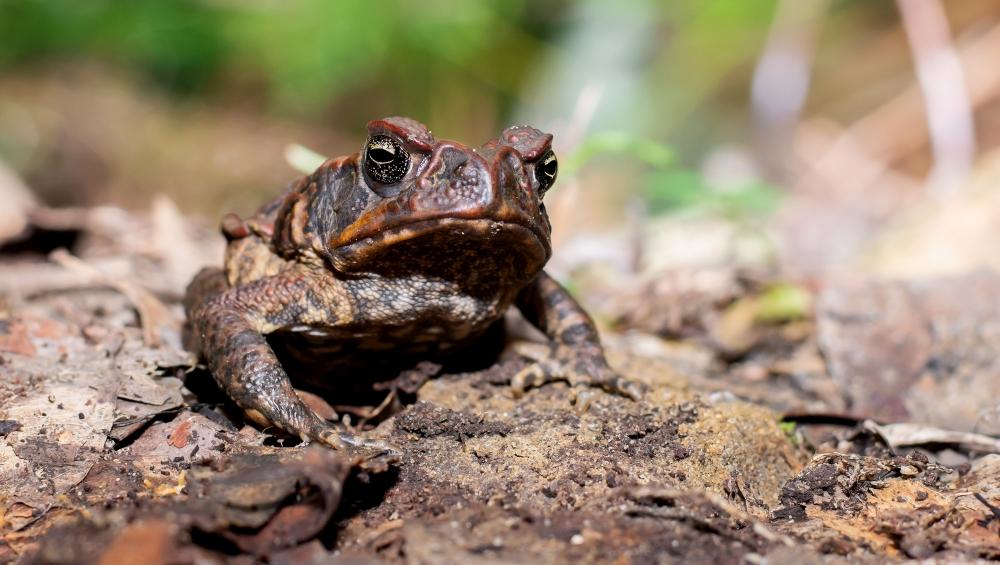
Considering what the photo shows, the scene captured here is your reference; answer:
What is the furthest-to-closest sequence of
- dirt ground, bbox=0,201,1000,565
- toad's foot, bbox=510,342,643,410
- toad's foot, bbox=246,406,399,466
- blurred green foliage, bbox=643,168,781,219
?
blurred green foliage, bbox=643,168,781,219 → toad's foot, bbox=510,342,643,410 → toad's foot, bbox=246,406,399,466 → dirt ground, bbox=0,201,1000,565

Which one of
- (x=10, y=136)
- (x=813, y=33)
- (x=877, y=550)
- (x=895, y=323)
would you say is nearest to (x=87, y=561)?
(x=877, y=550)

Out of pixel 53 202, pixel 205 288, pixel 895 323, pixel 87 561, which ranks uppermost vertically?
pixel 895 323

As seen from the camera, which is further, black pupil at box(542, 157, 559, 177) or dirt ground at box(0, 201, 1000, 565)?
black pupil at box(542, 157, 559, 177)

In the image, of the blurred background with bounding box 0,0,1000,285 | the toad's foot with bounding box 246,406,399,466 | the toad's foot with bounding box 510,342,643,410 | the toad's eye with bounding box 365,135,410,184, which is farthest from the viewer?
the blurred background with bounding box 0,0,1000,285

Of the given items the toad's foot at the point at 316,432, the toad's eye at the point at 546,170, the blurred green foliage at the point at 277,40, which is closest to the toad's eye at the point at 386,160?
the toad's eye at the point at 546,170

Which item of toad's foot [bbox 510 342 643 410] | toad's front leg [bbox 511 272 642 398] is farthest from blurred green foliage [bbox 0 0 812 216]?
toad's foot [bbox 510 342 643 410]

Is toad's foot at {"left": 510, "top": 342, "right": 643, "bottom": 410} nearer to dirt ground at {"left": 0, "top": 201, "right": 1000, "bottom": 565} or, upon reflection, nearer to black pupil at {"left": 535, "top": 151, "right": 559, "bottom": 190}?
dirt ground at {"left": 0, "top": 201, "right": 1000, "bottom": 565}

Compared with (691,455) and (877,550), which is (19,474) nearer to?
(691,455)
